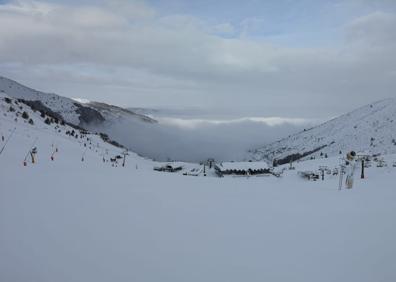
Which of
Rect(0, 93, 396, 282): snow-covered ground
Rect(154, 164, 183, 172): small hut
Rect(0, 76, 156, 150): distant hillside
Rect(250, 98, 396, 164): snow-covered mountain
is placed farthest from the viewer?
Rect(0, 76, 156, 150): distant hillside

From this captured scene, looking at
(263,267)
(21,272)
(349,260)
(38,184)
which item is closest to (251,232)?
(263,267)

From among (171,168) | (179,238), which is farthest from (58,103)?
(179,238)

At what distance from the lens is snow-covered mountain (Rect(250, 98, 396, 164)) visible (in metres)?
89.3

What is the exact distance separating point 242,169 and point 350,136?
6882cm

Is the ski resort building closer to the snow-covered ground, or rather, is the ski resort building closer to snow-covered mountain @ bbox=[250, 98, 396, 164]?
the snow-covered ground

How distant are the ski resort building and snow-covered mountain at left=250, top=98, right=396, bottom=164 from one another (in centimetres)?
4114

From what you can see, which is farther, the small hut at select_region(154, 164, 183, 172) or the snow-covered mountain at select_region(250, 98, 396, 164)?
the snow-covered mountain at select_region(250, 98, 396, 164)

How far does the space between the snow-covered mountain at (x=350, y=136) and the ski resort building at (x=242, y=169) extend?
1620 inches

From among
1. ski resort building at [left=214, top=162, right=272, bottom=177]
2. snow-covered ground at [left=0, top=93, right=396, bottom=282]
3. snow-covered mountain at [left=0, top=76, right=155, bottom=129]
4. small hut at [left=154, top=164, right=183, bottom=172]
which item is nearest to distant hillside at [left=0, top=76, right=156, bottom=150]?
snow-covered mountain at [left=0, top=76, right=155, bottom=129]

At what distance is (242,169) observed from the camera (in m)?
46.6

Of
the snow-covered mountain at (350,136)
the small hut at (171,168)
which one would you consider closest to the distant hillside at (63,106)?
the snow-covered mountain at (350,136)

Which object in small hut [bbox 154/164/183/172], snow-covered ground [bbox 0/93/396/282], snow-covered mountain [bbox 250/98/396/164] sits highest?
snow-covered mountain [bbox 250/98/396/164]

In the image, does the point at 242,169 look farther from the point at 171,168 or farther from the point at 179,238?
the point at 179,238

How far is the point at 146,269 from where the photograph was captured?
3820mm
